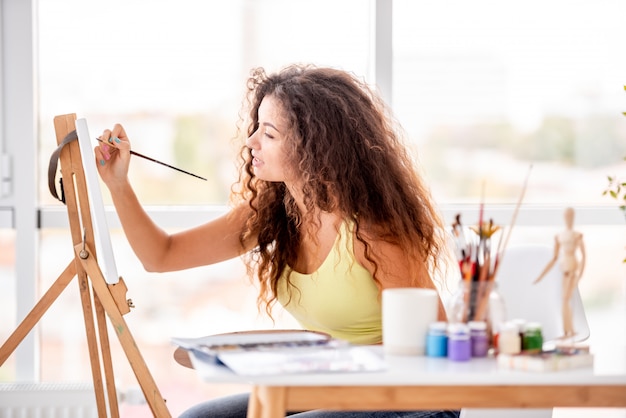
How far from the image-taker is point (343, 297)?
6.51 ft

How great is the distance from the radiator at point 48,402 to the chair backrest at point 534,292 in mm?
1325

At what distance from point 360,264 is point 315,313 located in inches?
6.8

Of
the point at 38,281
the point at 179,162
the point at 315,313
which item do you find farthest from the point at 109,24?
the point at 315,313

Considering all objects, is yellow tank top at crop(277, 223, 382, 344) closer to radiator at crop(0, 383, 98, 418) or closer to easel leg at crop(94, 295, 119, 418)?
easel leg at crop(94, 295, 119, 418)

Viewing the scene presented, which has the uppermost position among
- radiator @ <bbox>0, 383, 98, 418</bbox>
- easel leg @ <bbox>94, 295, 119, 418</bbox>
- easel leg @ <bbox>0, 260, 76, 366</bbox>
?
easel leg @ <bbox>0, 260, 76, 366</bbox>

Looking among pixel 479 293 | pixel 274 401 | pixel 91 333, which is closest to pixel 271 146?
pixel 91 333

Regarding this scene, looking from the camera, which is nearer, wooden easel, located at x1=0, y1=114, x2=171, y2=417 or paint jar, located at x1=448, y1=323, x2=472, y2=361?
paint jar, located at x1=448, y1=323, x2=472, y2=361

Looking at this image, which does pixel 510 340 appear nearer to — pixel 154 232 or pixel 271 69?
pixel 154 232

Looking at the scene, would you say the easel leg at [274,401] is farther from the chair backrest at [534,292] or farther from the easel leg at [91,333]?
the easel leg at [91,333]

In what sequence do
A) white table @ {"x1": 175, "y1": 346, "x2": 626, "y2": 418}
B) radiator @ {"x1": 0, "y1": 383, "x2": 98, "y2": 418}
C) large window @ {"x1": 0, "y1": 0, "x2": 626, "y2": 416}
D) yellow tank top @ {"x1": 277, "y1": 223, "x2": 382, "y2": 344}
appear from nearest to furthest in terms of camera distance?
white table @ {"x1": 175, "y1": 346, "x2": 626, "y2": 418}
yellow tank top @ {"x1": 277, "y1": 223, "x2": 382, "y2": 344}
radiator @ {"x1": 0, "y1": 383, "x2": 98, "y2": 418}
large window @ {"x1": 0, "y1": 0, "x2": 626, "y2": 416}

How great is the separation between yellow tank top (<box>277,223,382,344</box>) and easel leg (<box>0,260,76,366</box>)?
1.88 feet

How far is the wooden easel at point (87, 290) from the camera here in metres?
2.05

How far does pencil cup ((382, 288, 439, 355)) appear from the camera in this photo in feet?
4.70

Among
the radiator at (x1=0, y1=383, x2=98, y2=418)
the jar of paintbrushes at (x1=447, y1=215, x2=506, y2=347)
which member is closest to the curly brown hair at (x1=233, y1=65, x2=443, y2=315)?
the jar of paintbrushes at (x1=447, y1=215, x2=506, y2=347)
